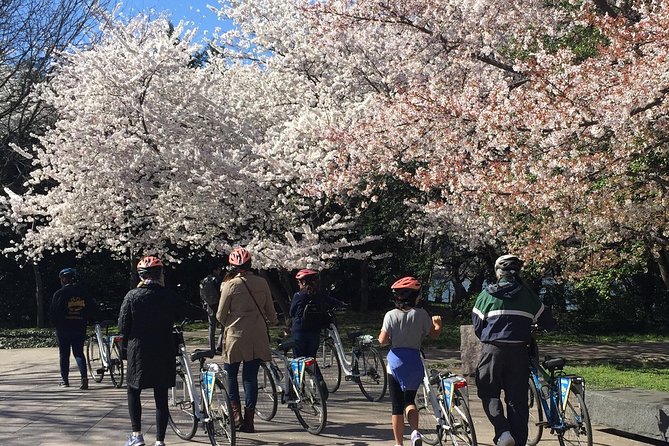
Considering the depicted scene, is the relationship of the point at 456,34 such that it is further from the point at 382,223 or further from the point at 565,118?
the point at 382,223

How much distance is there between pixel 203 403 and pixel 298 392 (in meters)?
1.05

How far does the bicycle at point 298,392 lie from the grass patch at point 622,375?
3.70 metres

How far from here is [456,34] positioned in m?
12.9

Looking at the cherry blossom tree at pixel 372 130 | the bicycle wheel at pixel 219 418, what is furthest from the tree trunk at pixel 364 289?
the bicycle wheel at pixel 219 418

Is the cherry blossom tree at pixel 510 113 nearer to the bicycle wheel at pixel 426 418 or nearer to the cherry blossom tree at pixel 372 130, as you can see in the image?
the cherry blossom tree at pixel 372 130

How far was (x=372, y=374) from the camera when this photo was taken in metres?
9.76

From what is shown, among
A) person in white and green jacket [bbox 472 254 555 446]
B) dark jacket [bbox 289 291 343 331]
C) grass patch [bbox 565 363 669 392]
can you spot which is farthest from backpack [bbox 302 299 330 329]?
grass patch [bbox 565 363 669 392]

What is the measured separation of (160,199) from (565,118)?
9.57 m

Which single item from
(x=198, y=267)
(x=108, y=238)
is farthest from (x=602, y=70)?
(x=198, y=267)

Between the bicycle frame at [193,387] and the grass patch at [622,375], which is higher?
the bicycle frame at [193,387]

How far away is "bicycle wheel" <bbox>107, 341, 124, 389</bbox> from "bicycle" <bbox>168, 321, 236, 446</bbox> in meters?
3.62

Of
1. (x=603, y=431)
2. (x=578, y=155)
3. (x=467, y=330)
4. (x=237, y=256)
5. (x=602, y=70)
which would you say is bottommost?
(x=603, y=431)

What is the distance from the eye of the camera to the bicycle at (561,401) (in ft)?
21.1

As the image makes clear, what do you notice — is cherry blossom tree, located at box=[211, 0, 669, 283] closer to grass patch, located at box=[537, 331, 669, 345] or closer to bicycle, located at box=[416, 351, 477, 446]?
grass patch, located at box=[537, 331, 669, 345]
